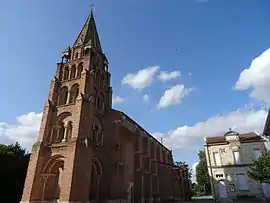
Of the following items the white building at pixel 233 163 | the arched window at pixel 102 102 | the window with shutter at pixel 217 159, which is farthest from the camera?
the window with shutter at pixel 217 159

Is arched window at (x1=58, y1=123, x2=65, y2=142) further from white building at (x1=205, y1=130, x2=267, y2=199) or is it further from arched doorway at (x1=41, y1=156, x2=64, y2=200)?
white building at (x1=205, y1=130, x2=267, y2=199)

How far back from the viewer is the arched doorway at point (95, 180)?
Result: 69.1 feet

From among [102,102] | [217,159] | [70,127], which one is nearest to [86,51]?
[102,102]

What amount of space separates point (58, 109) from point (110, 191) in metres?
10.7

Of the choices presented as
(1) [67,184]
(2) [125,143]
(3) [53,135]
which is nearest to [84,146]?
(1) [67,184]

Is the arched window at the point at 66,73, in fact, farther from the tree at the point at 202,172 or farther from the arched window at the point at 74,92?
the tree at the point at 202,172

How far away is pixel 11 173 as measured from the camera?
28.3 meters

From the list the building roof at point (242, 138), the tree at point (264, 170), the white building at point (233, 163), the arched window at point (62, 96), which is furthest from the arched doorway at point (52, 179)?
the building roof at point (242, 138)

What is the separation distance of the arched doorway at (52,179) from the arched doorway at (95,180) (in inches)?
134

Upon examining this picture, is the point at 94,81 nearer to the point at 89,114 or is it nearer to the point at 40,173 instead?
the point at 89,114

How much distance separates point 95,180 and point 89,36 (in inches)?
775

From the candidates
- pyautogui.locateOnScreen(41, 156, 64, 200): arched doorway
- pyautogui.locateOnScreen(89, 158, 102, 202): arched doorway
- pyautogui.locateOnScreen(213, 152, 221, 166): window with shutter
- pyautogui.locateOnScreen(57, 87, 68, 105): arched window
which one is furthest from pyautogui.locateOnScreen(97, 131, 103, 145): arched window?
pyautogui.locateOnScreen(213, 152, 221, 166): window with shutter

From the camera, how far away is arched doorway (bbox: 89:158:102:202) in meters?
21.0

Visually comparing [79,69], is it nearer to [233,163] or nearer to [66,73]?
[66,73]
